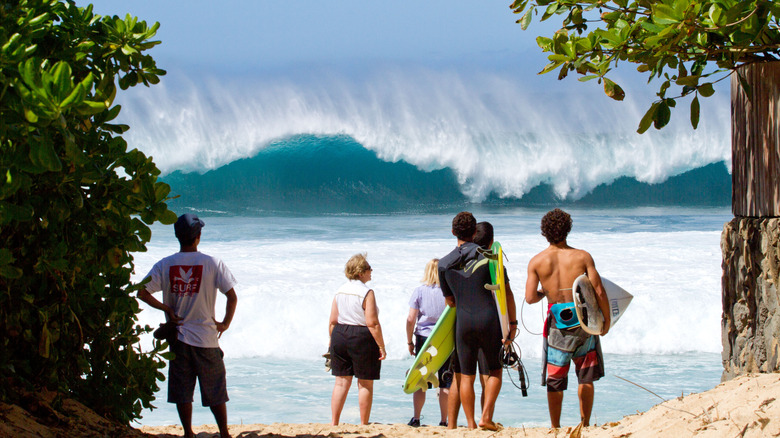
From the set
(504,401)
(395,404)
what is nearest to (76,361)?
(395,404)

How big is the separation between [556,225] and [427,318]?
1314 millimetres

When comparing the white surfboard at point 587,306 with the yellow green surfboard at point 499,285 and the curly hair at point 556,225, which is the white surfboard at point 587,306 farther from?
the yellow green surfboard at point 499,285

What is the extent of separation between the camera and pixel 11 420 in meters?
2.97

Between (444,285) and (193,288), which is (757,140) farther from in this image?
(193,288)

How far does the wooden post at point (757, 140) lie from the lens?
299 cm

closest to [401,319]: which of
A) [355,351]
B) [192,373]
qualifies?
[355,351]

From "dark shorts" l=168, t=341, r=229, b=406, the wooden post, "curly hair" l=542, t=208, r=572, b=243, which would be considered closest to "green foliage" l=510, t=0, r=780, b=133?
the wooden post

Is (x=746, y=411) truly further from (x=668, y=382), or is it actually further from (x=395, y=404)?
(x=668, y=382)

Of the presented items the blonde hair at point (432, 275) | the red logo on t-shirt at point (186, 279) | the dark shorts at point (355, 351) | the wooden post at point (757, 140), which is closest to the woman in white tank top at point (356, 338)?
the dark shorts at point (355, 351)

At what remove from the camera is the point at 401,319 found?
9539 mm

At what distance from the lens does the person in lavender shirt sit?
5316mm

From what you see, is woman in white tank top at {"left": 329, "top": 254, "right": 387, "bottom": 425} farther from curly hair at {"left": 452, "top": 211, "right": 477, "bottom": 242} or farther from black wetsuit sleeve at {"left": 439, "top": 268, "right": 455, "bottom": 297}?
curly hair at {"left": 452, "top": 211, "right": 477, "bottom": 242}

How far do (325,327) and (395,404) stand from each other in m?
3.23

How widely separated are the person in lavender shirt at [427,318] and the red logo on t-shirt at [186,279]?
71.3 inches
